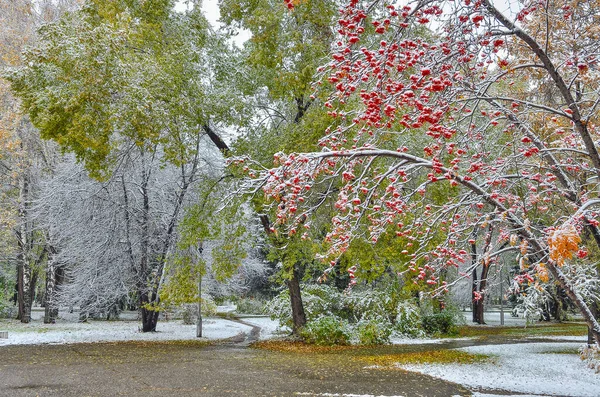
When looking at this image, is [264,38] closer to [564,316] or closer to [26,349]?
[26,349]

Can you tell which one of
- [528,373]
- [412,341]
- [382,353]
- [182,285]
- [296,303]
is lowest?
[412,341]

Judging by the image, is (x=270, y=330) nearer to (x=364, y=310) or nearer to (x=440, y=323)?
(x=364, y=310)

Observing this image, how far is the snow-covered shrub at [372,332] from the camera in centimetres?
1586

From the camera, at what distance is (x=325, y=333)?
1505 centimetres

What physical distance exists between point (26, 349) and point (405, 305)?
13307mm

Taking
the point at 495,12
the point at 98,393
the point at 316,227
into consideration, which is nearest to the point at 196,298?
the point at 316,227

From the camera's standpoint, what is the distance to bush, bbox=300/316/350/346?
15039 millimetres

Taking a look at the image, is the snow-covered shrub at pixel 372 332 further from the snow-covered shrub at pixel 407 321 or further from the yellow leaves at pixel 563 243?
the yellow leaves at pixel 563 243

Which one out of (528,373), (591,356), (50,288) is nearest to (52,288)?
(50,288)

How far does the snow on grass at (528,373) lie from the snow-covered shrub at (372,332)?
157 inches

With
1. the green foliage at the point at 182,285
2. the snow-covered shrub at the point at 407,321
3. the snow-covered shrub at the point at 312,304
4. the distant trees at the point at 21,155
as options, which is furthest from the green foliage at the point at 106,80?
the snow-covered shrub at the point at 407,321

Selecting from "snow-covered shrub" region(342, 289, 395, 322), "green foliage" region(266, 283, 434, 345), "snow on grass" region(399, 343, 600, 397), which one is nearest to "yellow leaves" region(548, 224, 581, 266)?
"snow on grass" region(399, 343, 600, 397)

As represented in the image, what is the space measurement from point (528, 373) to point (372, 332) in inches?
262

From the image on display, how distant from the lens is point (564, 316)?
99.0ft
